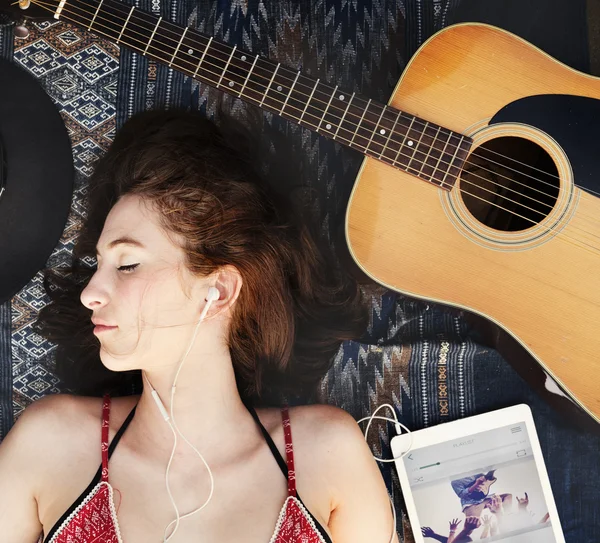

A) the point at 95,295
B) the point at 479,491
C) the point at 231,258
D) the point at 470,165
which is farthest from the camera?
the point at 479,491

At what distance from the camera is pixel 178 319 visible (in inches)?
46.6

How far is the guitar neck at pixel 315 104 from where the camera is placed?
1.29m

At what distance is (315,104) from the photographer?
1316 millimetres

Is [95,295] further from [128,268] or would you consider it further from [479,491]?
[479,491]

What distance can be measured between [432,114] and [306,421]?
2.31 feet

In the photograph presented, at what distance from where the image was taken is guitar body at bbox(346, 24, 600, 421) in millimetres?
1322

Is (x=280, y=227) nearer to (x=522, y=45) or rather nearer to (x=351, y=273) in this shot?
(x=351, y=273)

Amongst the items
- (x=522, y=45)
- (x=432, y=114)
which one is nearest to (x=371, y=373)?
(x=432, y=114)

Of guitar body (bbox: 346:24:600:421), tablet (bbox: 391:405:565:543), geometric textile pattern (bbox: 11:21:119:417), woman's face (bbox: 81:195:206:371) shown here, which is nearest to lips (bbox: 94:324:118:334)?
woman's face (bbox: 81:195:206:371)

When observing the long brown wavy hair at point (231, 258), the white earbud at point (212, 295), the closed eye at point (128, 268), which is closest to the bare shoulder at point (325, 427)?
the long brown wavy hair at point (231, 258)

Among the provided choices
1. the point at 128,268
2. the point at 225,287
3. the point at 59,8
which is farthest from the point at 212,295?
the point at 59,8

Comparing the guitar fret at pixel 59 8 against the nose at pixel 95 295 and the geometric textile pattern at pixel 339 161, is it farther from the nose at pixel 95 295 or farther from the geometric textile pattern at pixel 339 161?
the nose at pixel 95 295

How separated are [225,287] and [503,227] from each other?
0.61 m

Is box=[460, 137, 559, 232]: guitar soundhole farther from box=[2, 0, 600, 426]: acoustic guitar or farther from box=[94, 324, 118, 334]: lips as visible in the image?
box=[94, 324, 118, 334]: lips
